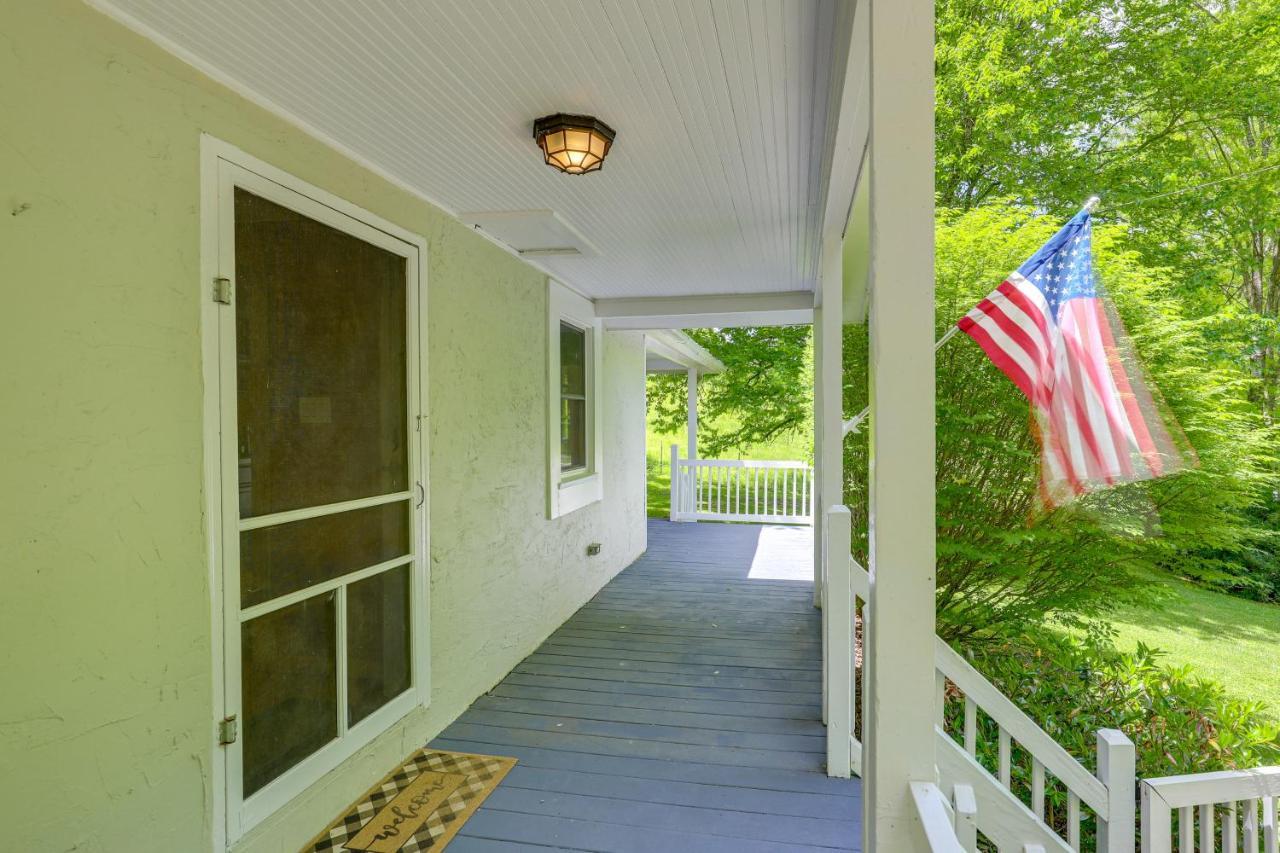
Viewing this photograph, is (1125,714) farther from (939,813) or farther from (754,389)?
(754,389)

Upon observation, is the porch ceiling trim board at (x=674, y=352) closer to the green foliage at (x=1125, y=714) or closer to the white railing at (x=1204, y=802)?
the green foliage at (x=1125, y=714)

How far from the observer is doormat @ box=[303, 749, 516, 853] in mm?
2299

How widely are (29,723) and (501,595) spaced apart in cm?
246

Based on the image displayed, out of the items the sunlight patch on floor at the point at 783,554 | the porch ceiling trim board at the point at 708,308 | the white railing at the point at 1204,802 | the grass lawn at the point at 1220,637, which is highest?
the porch ceiling trim board at the point at 708,308

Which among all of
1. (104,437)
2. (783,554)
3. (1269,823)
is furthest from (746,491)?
(104,437)

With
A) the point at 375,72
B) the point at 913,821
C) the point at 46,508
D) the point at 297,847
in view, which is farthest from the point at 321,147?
the point at 913,821

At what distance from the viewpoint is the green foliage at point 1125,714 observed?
9.36ft

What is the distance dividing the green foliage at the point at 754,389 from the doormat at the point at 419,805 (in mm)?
10905

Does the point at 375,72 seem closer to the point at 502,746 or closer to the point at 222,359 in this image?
the point at 222,359

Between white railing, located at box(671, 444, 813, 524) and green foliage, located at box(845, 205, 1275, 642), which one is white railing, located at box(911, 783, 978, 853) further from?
white railing, located at box(671, 444, 813, 524)

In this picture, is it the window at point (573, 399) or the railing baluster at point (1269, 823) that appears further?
the window at point (573, 399)

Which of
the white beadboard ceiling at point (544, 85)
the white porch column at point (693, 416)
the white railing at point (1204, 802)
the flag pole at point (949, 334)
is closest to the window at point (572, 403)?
the white beadboard ceiling at point (544, 85)

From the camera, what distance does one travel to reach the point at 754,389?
13992 mm

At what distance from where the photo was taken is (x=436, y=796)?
2.61 metres
